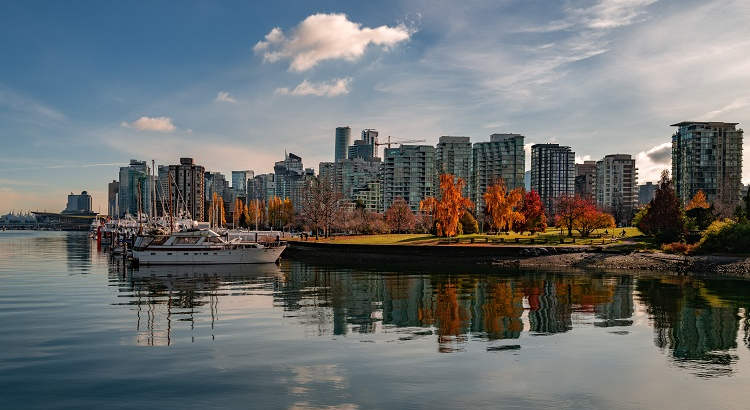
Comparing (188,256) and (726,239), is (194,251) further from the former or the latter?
(726,239)

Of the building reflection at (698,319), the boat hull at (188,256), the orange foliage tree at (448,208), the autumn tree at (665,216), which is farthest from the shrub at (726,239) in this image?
the boat hull at (188,256)

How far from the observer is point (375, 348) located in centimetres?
2467

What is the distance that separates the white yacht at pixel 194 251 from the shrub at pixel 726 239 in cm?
6073

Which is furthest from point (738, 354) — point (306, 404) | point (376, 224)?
point (376, 224)

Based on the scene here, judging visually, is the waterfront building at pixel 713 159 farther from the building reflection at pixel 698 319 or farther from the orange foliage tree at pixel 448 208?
the building reflection at pixel 698 319

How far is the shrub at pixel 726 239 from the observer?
69294mm

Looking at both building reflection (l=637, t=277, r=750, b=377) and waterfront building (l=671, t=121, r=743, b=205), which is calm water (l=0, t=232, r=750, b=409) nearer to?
building reflection (l=637, t=277, r=750, b=377)

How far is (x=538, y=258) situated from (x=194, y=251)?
4777 cm

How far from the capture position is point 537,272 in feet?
215

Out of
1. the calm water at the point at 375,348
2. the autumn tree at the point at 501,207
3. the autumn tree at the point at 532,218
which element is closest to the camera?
the calm water at the point at 375,348

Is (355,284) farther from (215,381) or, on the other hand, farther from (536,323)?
(215,381)

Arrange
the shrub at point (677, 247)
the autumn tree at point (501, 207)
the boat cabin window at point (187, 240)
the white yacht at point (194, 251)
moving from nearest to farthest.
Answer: the shrub at point (677, 247)
the white yacht at point (194, 251)
the boat cabin window at point (187, 240)
the autumn tree at point (501, 207)

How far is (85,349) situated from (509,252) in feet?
203

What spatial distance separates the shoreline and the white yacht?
1668 centimetres
